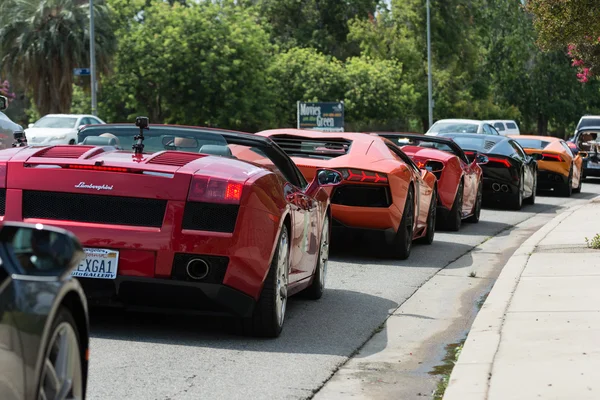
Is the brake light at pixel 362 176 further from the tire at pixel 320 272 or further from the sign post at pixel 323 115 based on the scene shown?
the sign post at pixel 323 115

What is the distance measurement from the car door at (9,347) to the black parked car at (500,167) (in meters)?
18.2

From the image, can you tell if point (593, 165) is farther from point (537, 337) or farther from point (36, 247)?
point (36, 247)

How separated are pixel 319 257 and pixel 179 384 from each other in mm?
3404

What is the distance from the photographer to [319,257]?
31.5ft

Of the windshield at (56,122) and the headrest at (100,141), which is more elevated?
the headrest at (100,141)

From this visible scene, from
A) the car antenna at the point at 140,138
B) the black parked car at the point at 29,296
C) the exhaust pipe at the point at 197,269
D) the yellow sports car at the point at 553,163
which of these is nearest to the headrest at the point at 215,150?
the car antenna at the point at 140,138

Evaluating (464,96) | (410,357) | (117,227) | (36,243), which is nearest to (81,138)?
(117,227)

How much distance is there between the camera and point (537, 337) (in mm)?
7555

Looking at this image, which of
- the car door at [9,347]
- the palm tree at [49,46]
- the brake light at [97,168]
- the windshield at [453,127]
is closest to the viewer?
the car door at [9,347]

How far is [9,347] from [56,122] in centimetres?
3427

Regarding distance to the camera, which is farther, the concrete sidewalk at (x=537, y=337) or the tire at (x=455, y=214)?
the tire at (x=455, y=214)

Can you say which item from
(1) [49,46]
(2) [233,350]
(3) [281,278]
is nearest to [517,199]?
(3) [281,278]

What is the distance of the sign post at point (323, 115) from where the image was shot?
45719 mm

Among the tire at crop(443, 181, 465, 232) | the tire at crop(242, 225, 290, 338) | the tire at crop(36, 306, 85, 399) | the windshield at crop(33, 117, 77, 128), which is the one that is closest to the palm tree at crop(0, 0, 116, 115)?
the windshield at crop(33, 117, 77, 128)
